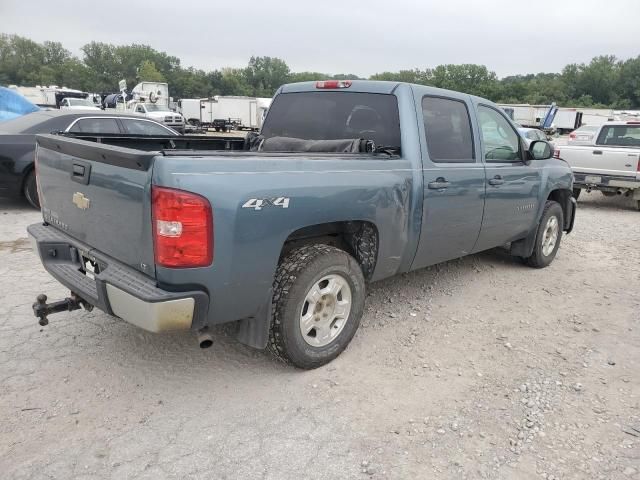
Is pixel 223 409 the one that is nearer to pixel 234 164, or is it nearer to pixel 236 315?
pixel 236 315

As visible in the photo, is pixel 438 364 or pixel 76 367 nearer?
pixel 76 367

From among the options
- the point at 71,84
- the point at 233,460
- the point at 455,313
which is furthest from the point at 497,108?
the point at 71,84

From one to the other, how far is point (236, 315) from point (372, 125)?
6.60 ft

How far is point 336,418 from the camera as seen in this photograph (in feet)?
9.47

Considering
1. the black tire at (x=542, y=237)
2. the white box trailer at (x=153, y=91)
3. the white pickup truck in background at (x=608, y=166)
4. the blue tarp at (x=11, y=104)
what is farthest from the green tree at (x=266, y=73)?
the black tire at (x=542, y=237)

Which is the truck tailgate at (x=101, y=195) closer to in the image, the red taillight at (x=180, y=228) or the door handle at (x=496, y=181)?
the red taillight at (x=180, y=228)

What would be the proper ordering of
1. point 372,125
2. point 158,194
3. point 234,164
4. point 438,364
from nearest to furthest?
1. point 158,194
2. point 234,164
3. point 438,364
4. point 372,125

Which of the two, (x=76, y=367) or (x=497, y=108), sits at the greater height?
(x=497, y=108)

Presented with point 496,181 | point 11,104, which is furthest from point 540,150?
point 11,104

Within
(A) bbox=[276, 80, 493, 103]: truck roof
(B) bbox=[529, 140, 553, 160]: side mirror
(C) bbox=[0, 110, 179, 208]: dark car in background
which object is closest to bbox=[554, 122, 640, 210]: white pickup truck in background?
(B) bbox=[529, 140, 553, 160]: side mirror

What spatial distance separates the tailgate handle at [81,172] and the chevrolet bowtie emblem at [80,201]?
0.09 m

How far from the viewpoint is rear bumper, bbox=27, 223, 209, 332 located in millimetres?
2499

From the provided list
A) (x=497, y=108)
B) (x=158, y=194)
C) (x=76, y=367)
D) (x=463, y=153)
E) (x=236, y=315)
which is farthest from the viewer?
(x=497, y=108)

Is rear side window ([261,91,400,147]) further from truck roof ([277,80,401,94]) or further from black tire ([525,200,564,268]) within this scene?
black tire ([525,200,564,268])
